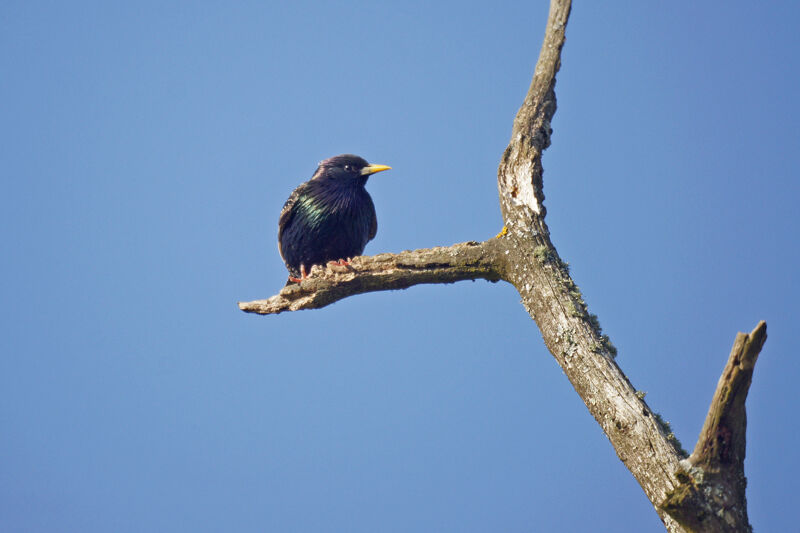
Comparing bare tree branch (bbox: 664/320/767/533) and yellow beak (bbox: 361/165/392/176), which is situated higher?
yellow beak (bbox: 361/165/392/176)

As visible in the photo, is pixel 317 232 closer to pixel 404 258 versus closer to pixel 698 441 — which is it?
pixel 404 258

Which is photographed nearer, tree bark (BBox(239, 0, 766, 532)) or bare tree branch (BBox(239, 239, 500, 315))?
tree bark (BBox(239, 0, 766, 532))

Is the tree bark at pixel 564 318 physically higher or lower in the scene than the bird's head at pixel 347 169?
lower

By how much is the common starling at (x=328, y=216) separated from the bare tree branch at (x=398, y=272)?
201cm

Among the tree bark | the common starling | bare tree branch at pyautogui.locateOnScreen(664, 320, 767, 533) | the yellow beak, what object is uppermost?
the yellow beak

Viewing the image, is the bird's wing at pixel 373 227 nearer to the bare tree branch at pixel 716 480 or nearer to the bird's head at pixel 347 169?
the bird's head at pixel 347 169

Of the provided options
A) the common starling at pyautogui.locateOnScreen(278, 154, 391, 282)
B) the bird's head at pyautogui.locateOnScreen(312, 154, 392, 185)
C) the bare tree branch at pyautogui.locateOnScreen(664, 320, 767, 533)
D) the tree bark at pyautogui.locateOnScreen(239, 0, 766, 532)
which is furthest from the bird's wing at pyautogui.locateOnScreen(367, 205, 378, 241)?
the bare tree branch at pyautogui.locateOnScreen(664, 320, 767, 533)

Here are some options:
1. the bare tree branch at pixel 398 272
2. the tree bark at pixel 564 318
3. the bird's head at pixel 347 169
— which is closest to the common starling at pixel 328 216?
the bird's head at pixel 347 169

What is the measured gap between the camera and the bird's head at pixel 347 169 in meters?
7.45

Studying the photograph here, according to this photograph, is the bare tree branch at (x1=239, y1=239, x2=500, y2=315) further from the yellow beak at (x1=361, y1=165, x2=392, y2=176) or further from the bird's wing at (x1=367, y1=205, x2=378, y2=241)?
the bird's wing at (x1=367, y1=205, x2=378, y2=241)

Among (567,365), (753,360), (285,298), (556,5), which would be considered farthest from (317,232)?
(753,360)

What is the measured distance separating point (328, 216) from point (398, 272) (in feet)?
8.73

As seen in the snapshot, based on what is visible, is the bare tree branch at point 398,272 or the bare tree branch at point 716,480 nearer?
the bare tree branch at point 716,480

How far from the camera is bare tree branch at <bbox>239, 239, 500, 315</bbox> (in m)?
4.49
